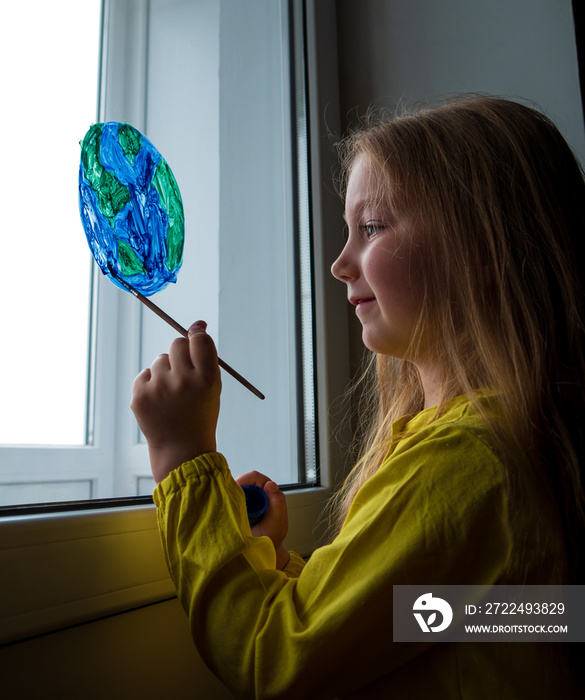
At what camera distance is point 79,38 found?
32.5 inches

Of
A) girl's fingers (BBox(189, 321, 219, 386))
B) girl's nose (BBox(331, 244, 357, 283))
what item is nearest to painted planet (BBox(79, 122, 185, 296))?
girl's fingers (BBox(189, 321, 219, 386))

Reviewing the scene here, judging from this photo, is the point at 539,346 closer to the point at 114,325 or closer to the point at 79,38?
the point at 114,325

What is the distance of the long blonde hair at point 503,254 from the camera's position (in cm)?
60

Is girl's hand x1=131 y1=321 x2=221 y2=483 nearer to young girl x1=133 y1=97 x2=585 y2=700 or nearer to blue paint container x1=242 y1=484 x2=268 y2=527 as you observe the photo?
young girl x1=133 y1=97 x2=585 y2=700

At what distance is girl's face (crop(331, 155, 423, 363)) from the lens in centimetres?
70

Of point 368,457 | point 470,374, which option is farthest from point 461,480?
point 368,457

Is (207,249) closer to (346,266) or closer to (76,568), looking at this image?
(346,266)

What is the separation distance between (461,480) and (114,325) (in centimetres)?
52

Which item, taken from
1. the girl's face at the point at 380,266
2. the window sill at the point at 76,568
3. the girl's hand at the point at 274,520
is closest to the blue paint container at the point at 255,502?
the girl's hand at the point at 274,520

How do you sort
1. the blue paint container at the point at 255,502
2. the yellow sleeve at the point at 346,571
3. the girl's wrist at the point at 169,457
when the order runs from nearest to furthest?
the yellow sleeve at the point at 346,571, the girl's wrist at the point at 169,457, the blue paint container at the point at 255,502

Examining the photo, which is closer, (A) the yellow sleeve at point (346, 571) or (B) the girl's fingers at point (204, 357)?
(A) the yellow sleeve at point (346, 571)

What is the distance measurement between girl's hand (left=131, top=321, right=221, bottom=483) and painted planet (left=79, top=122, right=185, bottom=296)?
110 mm

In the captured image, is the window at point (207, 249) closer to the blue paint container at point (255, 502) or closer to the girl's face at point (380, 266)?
the blue paint container at point (255, 502)

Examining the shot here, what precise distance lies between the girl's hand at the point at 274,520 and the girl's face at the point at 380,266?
0.76 feet
